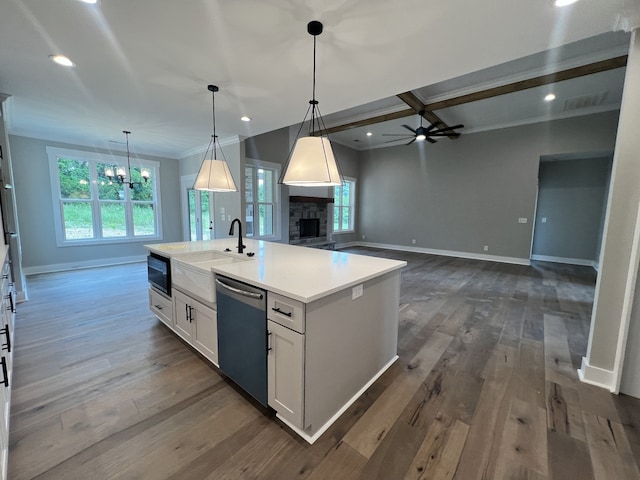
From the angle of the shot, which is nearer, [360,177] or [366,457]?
[366,457]

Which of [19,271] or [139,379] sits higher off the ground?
[19,271]

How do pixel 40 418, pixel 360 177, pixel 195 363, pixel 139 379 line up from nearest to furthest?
pixel 40 418, pixel 139 379, pixel 195 363, pixel 360 177

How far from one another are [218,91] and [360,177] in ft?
21.1

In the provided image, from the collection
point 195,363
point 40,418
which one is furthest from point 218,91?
point 40,418

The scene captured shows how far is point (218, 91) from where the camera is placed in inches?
116

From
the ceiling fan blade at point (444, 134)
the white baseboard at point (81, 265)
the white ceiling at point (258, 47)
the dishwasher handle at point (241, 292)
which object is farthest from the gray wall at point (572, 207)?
the white baseboard at point (81, 265)

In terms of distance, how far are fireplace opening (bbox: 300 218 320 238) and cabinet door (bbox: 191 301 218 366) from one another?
5232 mm

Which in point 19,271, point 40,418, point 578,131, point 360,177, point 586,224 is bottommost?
point 40,418

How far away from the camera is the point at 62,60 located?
7.55 ft

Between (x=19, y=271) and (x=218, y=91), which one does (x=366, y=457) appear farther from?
(x=19, y=271)

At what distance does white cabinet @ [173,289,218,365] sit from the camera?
80.1 inches

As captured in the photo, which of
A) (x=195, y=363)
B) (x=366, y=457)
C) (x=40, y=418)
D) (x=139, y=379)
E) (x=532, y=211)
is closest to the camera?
(x=366, y=457)

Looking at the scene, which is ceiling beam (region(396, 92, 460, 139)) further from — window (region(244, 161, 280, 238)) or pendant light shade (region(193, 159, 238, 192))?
window (region(244, 161, 280, 238))

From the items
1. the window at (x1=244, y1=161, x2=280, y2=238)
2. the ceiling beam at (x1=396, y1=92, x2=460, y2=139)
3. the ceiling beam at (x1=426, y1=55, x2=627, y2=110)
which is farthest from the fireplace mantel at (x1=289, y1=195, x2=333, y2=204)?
the ceiling beam at (x1=426, y1=55, x2=627, y2=110)
